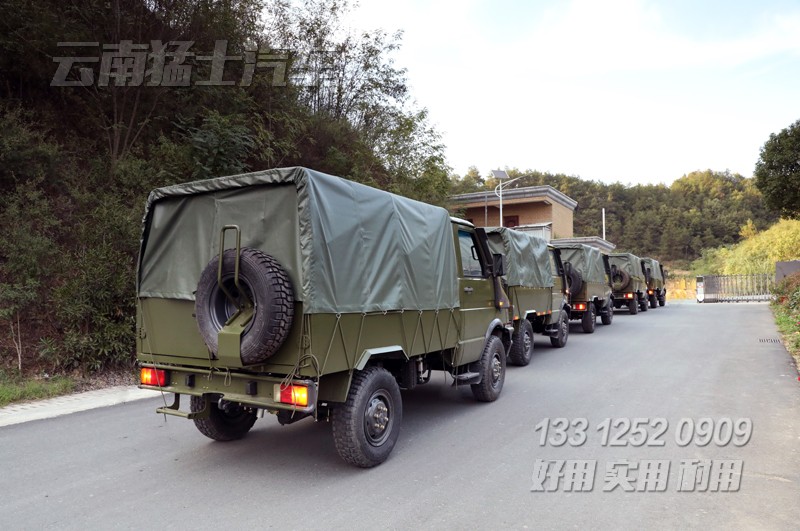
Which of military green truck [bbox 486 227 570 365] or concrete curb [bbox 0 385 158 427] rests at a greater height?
military green truck [bbox 486 227 570 365]

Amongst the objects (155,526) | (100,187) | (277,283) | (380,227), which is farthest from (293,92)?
(155,526)

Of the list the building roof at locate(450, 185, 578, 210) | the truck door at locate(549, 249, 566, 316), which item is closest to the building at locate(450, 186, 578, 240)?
the building roof at locate(450, 185, 578, 210)

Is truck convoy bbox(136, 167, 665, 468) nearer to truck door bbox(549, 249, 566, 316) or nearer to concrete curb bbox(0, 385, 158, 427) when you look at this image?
concrete curb bbox(0, 385, 158, 427)

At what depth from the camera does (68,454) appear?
539 centimetres

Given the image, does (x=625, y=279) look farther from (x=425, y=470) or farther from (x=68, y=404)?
(x=68, y=404)

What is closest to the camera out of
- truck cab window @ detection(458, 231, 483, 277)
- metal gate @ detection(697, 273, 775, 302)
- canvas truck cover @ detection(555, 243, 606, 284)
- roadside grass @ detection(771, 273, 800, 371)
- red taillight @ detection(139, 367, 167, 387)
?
red taillight @ detection(139, 367, 167, 387)

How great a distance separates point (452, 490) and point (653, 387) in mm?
5253

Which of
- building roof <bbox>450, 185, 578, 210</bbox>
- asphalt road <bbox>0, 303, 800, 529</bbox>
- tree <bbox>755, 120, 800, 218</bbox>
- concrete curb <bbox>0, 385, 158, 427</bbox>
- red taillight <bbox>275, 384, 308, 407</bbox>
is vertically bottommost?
asphalt road <bbox>0, 303, 800, 529</bbox>

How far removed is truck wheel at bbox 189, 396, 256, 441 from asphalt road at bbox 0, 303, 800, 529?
0.12m

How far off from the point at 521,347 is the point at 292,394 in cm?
703

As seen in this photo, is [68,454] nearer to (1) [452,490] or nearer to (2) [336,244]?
(2) [336,244]

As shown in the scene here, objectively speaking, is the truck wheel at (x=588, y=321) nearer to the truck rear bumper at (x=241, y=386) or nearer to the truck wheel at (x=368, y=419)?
the truck wheel at (x=368, y=419)

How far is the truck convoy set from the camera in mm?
4371

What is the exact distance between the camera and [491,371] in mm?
7449
